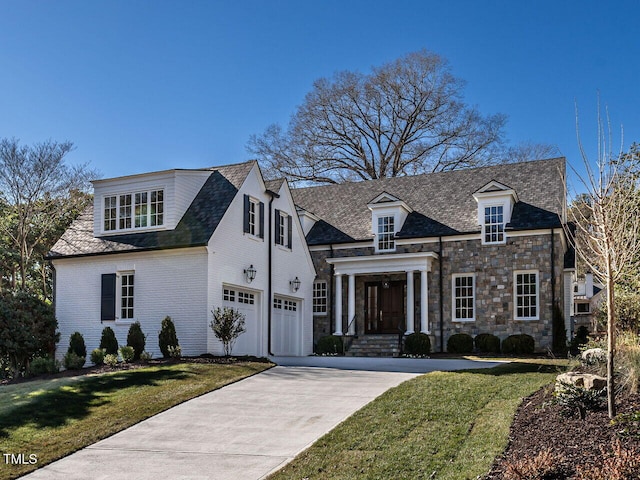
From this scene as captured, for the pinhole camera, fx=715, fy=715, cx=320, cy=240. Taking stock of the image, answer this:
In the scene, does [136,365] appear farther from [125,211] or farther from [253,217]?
[253,217]

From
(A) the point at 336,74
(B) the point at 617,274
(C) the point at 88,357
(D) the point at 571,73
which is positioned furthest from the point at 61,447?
(A) the point at 336,74

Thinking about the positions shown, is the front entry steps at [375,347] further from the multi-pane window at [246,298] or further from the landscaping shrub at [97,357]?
the landscaping shrub at [97,357]

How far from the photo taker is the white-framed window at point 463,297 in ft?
82.4

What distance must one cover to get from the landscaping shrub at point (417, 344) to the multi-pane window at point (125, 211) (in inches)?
387

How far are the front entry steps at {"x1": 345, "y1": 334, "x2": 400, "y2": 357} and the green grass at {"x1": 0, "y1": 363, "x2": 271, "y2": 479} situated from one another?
8541 millimetres

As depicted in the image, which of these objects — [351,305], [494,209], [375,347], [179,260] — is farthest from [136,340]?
[494,209]

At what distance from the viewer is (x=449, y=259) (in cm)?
2567

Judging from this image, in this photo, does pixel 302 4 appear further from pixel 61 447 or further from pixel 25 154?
pixel 25 154

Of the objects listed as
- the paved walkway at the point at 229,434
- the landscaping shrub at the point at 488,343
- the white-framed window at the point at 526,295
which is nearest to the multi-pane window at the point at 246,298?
the paved walkway at the point at 229,434

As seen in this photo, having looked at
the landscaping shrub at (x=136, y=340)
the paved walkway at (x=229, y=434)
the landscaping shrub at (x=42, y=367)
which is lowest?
the paved walkway at (x=229, y=434)

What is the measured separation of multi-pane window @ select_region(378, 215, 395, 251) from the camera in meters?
26.9

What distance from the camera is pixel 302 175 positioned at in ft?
133

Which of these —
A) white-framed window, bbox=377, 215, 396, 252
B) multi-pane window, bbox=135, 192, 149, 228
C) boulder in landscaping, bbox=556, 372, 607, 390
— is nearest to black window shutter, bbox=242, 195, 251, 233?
multi-pane window, bbox=135, 192, 149, 228

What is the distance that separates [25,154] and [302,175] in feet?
53.8
